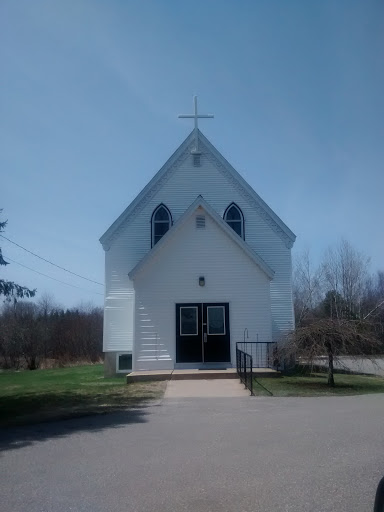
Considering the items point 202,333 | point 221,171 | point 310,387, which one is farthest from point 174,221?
point 310,387

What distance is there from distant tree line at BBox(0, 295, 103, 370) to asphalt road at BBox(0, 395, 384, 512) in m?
25.8

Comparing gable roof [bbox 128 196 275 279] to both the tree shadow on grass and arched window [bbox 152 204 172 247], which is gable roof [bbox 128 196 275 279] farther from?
the tree shadow on grass

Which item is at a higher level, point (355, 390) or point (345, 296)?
point (345, 296)

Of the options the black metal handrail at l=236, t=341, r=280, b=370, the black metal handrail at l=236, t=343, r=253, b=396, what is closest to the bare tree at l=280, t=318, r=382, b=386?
the black metal handrail at l=236, t=343, r=253, b=396

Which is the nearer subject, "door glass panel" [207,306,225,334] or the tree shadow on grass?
the tree shadow on grass

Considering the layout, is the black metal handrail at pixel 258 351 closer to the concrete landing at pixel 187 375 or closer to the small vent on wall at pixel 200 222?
the concrete landing at pixel 187 375

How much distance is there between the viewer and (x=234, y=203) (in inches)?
890

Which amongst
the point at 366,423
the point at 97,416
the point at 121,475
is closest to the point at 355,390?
the point at 366,423

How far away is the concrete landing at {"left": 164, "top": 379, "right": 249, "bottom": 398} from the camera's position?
13742mm

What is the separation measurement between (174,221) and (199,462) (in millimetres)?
16058

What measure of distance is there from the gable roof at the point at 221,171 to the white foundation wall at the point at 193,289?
3728 millimetres

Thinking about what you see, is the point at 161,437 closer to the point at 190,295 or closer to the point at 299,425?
the point at 299,425

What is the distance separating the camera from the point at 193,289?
1925 centimetres

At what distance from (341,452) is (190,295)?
1225cm
